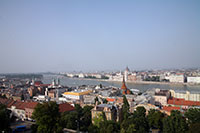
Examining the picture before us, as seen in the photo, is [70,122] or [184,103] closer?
[70,122]

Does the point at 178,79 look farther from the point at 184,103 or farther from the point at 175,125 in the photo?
the point at 175,125

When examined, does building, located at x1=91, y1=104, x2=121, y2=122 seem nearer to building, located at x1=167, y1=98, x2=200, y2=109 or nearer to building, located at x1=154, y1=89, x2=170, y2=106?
building, located at x1=167, y1=98, x2=200, y2=109

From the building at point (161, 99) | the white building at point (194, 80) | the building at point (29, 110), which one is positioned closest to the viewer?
the building at point (29, 110)

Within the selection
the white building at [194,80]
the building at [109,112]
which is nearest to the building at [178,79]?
the white building at [194,80]

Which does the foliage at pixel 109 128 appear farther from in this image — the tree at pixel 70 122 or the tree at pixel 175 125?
the tree at pixel 175 125

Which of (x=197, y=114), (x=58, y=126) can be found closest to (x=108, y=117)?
(x=58, y=126)

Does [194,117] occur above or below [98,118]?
above

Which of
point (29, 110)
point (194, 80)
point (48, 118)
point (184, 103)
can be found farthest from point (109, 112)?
point (194, 80)

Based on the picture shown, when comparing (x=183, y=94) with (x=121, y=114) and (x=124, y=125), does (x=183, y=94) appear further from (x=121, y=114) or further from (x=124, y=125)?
(x=124, y=125)
